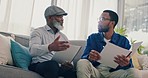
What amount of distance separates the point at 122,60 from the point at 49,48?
24.3 inches

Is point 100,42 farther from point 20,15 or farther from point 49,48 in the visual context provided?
point 20,15

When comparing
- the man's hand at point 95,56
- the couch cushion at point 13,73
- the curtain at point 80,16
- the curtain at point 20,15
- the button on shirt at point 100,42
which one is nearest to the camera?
the couch cushion at point 13,73

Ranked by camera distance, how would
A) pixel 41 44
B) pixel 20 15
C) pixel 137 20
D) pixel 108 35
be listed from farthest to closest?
pixel 137 20 < pixel 20 15 < pixel 108 35 < pixel 41 44

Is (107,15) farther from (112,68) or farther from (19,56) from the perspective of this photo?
(19,56)

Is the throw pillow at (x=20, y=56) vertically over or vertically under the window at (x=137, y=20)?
under

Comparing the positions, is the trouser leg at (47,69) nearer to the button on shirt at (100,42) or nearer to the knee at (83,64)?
the knee at (83,64)

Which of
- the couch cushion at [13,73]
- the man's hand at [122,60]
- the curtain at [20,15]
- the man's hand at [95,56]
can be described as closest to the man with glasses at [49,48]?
the couch cushion at [13,73]

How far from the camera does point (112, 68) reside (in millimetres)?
2139

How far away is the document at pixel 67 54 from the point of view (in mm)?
1942

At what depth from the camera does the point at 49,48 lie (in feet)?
6.05

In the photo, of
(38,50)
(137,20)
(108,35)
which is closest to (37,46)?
(38,50)

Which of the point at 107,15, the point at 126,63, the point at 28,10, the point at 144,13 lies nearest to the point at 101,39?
the point at 107,15

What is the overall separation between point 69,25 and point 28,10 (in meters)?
0.72

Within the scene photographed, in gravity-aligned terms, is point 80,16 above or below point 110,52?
above
